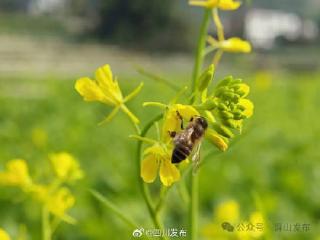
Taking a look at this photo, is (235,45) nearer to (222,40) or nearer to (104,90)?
(222,40)

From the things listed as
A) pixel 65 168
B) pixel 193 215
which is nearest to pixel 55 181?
pixel 65 168

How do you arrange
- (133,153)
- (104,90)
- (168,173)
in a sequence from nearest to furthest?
(168,173)
(104,90)
(133,153)

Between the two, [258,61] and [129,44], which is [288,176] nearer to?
A: [258,61]

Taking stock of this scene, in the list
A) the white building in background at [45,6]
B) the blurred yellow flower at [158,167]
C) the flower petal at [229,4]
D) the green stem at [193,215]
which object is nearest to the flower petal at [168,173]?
the blurred yellow flower at [158,167]

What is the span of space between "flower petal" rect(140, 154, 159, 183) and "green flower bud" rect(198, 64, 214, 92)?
83 millimetres

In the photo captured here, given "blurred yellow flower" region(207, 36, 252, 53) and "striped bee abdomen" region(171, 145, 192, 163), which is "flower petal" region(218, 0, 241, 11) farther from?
"striped bee abdomen" region(171, 145, 192, 163)

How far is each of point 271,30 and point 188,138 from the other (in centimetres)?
2764

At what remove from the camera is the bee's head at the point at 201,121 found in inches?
23.3

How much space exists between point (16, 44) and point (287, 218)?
20.9 m

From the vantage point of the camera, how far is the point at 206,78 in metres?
0.60

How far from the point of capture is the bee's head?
0.59 metres

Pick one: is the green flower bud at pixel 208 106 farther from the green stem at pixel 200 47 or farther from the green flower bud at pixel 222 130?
the green stem at pixel 200 47

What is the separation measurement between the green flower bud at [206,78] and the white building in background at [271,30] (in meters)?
23.3

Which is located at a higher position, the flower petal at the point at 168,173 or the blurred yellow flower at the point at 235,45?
the blurred yellow flower at the point at 235,45
